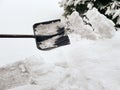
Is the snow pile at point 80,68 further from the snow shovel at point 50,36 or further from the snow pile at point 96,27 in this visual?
the snow shovel at point 50,36

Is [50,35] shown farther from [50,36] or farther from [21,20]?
[21,20]

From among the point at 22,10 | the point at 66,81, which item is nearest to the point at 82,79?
the point at 66,81

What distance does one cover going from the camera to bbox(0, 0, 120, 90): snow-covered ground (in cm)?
412

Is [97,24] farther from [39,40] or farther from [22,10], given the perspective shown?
[22,10]

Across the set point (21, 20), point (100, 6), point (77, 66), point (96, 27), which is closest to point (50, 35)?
point (77, 66)

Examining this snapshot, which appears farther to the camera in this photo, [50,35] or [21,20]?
[21,20]

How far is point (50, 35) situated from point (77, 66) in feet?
2.21

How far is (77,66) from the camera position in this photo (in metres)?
4.48

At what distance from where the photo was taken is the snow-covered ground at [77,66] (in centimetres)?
412

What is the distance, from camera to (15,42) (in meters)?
6.35

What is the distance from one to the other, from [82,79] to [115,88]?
54 cm

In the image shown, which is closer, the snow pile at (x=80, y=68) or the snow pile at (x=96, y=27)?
the snow pile at (x=80, y=68)

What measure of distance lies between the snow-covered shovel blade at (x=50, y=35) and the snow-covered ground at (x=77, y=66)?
0.51m

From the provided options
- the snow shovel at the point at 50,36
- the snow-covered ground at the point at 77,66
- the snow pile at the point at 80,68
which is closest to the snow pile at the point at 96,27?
the snow-covered ground at the point at 77,66
